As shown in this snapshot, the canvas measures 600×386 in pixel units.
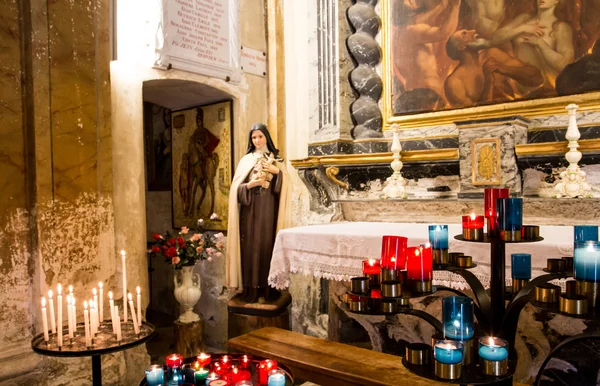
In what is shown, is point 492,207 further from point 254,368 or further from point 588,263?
point 254,368

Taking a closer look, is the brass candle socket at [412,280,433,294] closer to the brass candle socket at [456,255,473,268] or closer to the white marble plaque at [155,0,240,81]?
the brass candle socket at [456,255,473,268]

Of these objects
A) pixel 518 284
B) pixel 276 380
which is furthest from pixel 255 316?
pixel 518 284

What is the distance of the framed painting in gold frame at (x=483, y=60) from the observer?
3.89m

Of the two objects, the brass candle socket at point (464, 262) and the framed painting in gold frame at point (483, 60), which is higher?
the framed painting in gold frame at point (483, 60)

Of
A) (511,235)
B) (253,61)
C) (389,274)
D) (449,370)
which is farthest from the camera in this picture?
(253,61)

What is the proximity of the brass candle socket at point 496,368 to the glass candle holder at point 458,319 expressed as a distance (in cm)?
12

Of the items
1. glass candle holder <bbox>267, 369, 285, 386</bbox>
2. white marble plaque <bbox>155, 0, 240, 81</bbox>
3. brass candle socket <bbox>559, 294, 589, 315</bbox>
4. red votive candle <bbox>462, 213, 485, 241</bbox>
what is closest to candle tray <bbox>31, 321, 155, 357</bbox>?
glass candle holder <bbox>267, 369, 285, 386</bbox>

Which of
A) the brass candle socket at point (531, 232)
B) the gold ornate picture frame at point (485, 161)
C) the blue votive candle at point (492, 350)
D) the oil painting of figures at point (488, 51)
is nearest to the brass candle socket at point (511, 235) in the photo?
the brass candle socket at point (531, 232)

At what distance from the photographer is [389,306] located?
159 centimetres

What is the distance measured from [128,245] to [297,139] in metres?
2.29

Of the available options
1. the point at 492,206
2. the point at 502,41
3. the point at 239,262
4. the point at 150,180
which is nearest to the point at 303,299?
the point at 239,262

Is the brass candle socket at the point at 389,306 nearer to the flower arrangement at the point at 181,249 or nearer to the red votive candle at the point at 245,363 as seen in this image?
the red votive candle at the point at 245,363

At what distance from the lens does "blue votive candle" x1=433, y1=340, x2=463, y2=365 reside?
1367 mm

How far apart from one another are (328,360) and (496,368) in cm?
168
